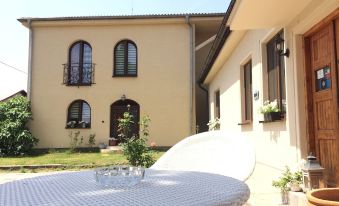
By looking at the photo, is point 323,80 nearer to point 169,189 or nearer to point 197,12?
point 169,189

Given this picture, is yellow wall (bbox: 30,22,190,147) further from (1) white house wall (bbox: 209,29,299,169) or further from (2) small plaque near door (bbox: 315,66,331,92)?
(2) small plaque near door (bbox: 315,66,331,92)

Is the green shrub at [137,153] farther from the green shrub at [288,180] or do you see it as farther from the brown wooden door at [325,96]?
the brown wooden door at [325,96]

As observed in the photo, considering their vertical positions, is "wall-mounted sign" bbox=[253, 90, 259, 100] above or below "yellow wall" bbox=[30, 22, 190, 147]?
below

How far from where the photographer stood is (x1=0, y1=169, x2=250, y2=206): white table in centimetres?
129

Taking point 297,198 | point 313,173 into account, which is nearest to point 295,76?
point 313,173

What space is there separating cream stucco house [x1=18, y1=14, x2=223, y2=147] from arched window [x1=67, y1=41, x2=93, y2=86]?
1.7 inches

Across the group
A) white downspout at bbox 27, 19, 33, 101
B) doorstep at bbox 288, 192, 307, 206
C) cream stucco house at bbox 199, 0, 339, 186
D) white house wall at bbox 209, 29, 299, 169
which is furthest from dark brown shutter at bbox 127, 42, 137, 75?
doorstep at bbox 288, 192, 307, 206

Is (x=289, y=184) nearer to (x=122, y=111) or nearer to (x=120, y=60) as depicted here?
(x=122, y=111)

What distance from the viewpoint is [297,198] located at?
370cm

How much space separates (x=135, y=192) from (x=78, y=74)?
14.5 metres

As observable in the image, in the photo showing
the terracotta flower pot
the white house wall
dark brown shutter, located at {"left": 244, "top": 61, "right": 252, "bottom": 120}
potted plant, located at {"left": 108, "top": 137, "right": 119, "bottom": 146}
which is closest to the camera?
the terracotta flower pot

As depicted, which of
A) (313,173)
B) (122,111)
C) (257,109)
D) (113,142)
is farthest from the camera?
(122,111)

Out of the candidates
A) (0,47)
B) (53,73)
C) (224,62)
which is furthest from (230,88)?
(0,47)

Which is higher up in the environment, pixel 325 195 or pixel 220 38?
pixel 220 38
